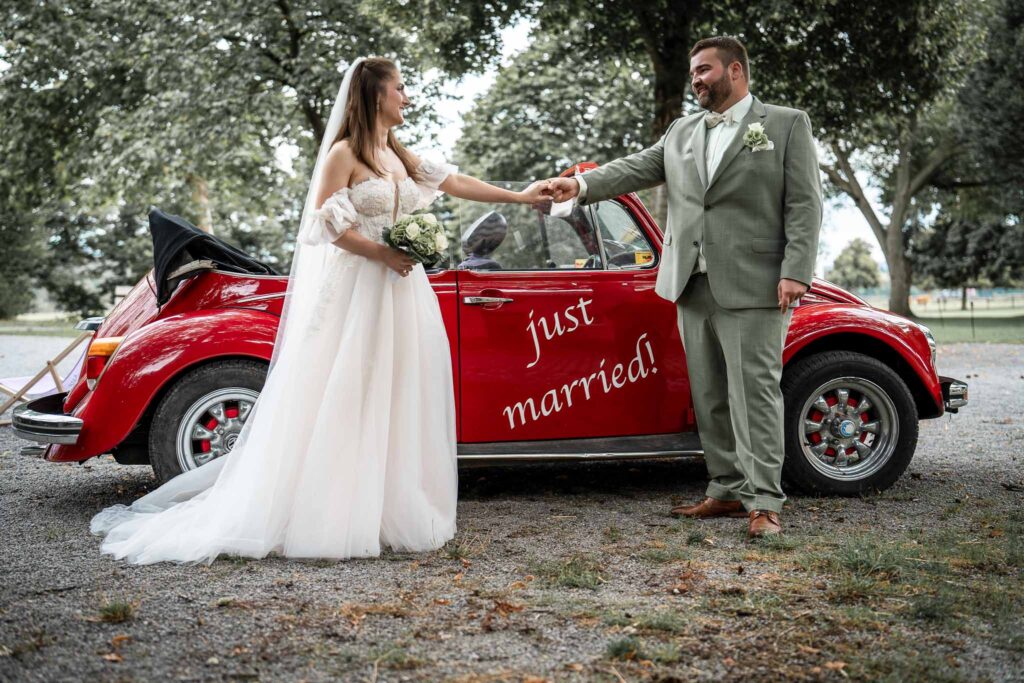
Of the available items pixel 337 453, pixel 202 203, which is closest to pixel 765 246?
pixel 337 453

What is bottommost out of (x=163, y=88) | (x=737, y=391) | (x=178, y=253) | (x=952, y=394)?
(x=952, y=394)

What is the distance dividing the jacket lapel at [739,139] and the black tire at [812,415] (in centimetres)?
130

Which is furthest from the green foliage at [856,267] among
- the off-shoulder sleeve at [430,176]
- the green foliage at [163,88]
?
the off-shoulder sleeve at [430,176]

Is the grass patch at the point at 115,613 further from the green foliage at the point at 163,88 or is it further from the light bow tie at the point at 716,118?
the green foliage at the point at 163,88

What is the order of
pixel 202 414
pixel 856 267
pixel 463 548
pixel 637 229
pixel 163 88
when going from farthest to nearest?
pixel 856 267, pixel 163 88, pixel 637 229, pixel 202 414, pixel 463 548

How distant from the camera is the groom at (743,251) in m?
4.79

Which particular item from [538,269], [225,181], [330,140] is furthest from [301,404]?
[225,181]

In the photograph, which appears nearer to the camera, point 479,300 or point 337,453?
point 337,453

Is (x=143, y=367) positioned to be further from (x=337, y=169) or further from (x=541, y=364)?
(x=541, y=364)

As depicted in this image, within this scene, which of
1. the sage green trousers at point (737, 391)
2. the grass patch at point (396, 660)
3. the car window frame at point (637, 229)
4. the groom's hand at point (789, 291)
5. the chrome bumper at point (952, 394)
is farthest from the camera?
the chrome bumper at point (952, 394)

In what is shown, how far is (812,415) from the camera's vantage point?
5461 mm

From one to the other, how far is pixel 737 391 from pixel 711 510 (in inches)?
26.5

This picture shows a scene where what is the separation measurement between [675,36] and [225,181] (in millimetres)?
15547

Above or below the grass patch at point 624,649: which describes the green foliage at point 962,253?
above
